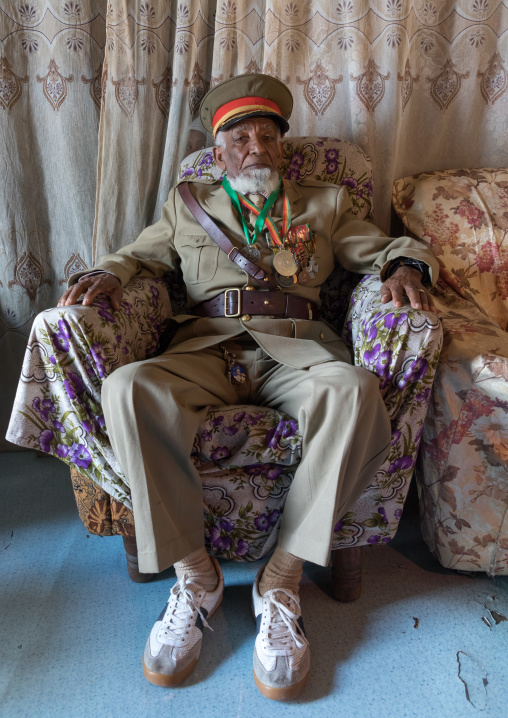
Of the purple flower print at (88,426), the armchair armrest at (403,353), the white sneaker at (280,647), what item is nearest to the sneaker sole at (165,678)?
the white sneaker at (280,647)

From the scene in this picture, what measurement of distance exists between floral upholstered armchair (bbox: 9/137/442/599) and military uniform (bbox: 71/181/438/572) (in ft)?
0.22

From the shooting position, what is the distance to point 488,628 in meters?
1.33

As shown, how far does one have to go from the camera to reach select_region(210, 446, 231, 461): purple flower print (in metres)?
1.28

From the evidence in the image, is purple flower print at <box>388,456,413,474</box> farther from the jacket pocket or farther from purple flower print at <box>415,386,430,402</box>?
the jacket pocket

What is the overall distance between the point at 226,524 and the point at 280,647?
323mm

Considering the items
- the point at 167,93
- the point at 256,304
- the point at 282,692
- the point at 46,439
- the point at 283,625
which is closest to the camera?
the point at 282,692

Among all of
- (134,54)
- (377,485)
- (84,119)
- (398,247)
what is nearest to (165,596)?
(377,485)

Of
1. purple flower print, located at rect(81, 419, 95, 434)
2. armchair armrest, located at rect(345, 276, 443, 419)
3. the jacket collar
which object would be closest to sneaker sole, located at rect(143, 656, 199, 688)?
purple flower print, located at rect(81, 419, 95, 434)

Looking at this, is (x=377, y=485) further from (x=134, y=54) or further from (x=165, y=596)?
(x=134, y=54)

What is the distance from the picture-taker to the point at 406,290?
1.44m

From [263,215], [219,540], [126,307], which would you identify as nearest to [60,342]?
[126,307]

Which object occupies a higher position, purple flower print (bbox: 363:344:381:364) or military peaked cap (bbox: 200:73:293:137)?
military peaked cap (bbox: 200:73:293:137)

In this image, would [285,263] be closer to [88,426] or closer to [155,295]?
[155,295]

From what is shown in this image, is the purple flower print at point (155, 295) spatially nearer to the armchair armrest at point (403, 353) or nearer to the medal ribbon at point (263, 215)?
the medal ribbon at point (263, 215)
